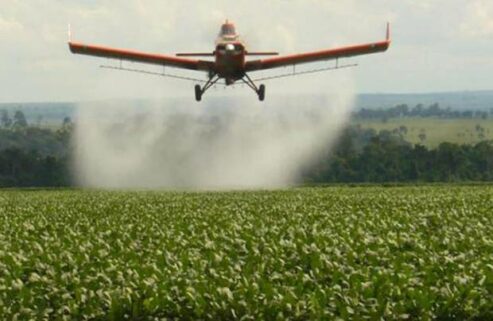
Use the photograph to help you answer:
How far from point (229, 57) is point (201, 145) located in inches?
2628

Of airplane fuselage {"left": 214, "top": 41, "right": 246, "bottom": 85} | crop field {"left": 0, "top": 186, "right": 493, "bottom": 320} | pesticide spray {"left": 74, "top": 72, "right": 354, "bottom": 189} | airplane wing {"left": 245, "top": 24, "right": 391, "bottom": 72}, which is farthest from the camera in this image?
pesticide spray {"left": 74, "top": 72, "right": 354, "bottom": 189}

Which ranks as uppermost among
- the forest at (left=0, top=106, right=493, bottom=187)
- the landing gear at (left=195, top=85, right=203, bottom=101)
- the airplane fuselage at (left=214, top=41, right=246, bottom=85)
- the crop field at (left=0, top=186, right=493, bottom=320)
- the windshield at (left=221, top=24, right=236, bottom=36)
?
the windshield at (left=221, top=24, right=236, bottom=36)

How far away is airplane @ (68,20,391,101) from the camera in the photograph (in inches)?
2031

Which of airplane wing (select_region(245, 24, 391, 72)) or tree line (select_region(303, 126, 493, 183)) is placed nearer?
airplane wing (select_region(245, 24, 391, 72))

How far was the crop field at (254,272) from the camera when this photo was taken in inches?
523

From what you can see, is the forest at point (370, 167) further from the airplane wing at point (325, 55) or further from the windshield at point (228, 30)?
the windshield at point (228, 30)

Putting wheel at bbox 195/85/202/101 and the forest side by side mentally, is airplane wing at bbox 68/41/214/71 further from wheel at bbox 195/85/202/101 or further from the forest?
the forest

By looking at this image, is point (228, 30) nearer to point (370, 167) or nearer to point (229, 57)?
point (229, 57)

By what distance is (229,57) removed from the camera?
51312 mm

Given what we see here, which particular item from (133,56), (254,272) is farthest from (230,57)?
(254,272)

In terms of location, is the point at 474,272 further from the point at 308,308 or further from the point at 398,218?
the point at 398,218

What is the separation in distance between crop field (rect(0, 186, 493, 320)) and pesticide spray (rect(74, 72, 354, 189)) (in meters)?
83.2

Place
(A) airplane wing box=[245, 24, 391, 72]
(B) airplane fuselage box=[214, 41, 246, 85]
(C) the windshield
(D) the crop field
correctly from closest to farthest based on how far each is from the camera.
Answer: (D) the crop field → (B) airplane fuselage box=[214, 41, 246, 85] → (C) the windshield → (A) airplane wing box=[245, 24, 391, 72]

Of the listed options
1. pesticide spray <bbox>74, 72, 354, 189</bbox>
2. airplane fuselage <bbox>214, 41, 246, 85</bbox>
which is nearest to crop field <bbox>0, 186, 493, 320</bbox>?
airplane fuselage <bbox>214, 41, 246, 85</bbox>
